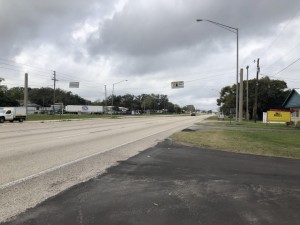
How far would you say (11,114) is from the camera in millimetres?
56219

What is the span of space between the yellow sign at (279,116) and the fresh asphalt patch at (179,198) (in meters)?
49.5

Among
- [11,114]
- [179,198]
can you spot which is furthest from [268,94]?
[179,198]

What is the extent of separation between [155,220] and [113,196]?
1812mm

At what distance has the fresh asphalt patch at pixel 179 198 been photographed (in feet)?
20.3

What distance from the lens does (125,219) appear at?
6125mm

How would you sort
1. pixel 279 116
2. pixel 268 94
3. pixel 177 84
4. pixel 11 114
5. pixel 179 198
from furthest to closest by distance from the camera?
pixel 268 94
pixel 177 84
pixel 279 116
pixel 11 114
pixel 179 198

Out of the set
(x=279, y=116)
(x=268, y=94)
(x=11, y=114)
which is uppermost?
(x=268, y=94)

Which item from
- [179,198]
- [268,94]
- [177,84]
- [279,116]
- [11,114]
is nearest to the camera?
[179,198]

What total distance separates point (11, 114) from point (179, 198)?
52.6 metres

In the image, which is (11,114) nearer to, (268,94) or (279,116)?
(279,116)

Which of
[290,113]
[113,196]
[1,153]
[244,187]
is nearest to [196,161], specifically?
[244,187]

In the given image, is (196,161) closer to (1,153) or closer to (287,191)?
(287,191)

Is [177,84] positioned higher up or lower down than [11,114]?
higher up

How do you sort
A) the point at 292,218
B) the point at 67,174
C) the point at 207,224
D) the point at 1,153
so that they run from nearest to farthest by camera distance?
the point at 207,224 < the point at 292,218 < the point at 67,174 < the point at 1,153
